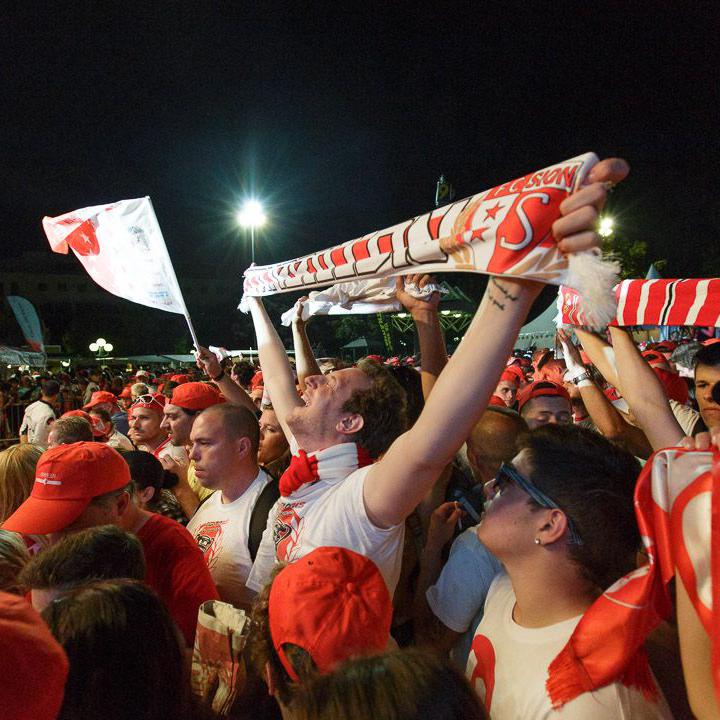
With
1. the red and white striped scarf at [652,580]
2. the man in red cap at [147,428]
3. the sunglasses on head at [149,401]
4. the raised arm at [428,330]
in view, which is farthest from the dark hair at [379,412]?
the sunglasses on head at [149,401]

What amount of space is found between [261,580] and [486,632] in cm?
108

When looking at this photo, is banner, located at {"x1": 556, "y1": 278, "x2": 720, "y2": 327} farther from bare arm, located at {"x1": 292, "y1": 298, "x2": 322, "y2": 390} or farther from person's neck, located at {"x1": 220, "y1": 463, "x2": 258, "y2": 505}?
person's neck, located at {"x1": 220, "y1": 463, "x2": 258, "y2": 505}

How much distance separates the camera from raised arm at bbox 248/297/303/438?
3.29 meters

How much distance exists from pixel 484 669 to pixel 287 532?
0.99 metres

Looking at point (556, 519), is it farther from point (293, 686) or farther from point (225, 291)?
point (225, 291)

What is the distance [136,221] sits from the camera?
4668 mm

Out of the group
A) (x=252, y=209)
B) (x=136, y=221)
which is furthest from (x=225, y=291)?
(x=136, y=221)

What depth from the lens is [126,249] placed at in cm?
477

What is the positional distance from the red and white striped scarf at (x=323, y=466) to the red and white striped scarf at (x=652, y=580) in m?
1.16

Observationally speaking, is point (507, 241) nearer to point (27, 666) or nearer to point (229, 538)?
point (27, 666)

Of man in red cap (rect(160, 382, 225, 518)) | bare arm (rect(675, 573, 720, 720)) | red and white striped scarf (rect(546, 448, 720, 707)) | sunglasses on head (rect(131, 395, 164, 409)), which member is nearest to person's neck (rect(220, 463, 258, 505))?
man in red cap (rect(160, 382, 225, 518))

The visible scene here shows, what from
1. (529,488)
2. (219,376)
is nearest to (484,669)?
(529,488)

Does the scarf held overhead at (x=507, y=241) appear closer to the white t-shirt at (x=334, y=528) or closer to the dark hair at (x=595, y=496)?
the dark hair at (x=595, y=496)

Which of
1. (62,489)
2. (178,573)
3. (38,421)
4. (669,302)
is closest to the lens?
(178,573)
